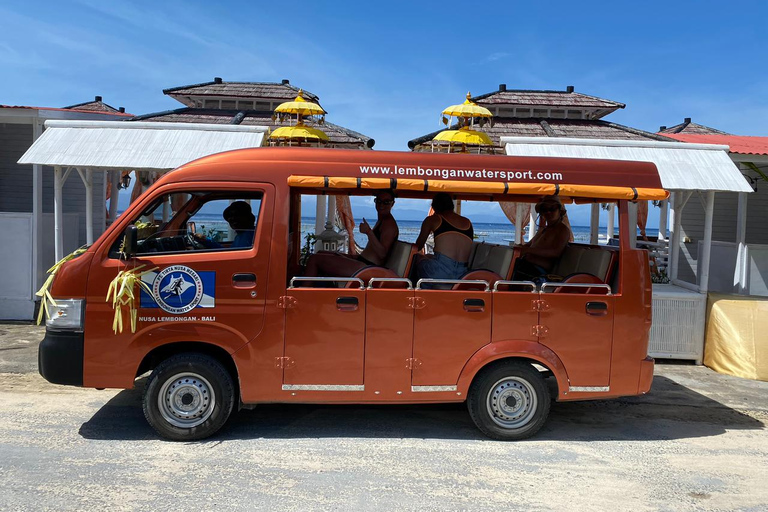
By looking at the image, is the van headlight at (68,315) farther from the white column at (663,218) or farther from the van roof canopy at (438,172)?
the white column at (663,218)

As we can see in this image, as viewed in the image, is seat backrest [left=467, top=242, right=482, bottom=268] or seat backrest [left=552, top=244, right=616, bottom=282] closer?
seat backrest [left=552, top=244, right=616, bottom=282]

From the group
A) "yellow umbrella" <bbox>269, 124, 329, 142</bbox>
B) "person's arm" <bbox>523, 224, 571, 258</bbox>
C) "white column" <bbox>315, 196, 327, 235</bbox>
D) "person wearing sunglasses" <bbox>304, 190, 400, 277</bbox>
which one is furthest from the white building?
"person's arm" <bbox>523, 224, 571, 258</bbox>

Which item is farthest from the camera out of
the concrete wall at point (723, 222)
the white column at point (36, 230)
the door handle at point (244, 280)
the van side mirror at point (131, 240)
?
the concrete wall at point (723, 222)

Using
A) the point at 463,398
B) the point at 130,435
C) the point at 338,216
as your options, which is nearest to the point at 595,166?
the point at 463,398

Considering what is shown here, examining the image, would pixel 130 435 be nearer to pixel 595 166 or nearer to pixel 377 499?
pixel 377 499

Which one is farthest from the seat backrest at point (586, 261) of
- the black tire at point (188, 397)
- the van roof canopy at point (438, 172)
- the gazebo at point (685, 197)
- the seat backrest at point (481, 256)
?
the black tire at point (188, 397)

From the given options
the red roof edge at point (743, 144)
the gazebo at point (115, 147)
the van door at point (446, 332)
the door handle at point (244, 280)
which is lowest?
the van door at point (446, 332)

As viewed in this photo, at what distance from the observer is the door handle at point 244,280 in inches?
205

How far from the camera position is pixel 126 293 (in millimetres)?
5062

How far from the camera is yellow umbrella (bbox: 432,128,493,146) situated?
40.3 ft

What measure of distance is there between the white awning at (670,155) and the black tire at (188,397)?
6.22 m

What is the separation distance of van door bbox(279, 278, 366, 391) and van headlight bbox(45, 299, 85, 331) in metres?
1.70

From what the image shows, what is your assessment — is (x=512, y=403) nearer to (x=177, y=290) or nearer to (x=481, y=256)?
(x=481, y=256)

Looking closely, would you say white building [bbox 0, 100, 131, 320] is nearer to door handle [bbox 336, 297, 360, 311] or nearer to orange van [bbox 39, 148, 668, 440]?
orange van [bbox 39, 148, 668, 440]
